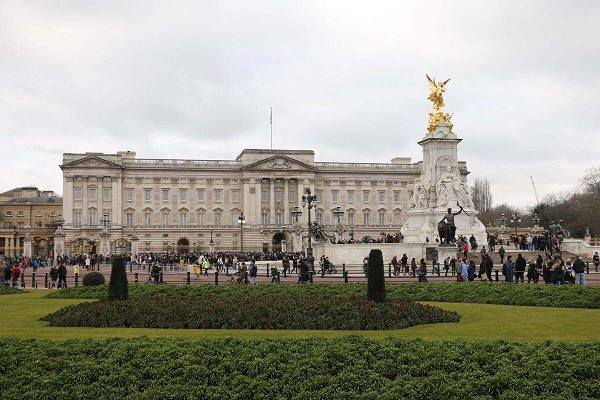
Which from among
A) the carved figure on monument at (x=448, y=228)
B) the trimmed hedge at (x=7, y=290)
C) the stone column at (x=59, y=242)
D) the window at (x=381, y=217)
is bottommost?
the trimmed hedge at (x=7, y=290)

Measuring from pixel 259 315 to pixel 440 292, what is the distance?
406 inches

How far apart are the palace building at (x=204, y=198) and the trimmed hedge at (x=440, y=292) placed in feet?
273

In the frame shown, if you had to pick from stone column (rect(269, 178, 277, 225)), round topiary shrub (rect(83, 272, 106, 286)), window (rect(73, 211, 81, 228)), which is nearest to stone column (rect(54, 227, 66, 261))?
window (rect(73, 211, 81, 228))

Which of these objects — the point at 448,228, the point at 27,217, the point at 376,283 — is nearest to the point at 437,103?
the point at 448,228

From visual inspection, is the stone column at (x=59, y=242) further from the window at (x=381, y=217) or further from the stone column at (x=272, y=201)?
the window at (x=381, y=217)

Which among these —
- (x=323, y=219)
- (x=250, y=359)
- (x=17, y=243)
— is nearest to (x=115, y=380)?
(x=250, y=359)

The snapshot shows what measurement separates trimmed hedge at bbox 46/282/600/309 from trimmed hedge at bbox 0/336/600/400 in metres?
9.76

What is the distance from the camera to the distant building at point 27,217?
125750mm

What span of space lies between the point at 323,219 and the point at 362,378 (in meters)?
109

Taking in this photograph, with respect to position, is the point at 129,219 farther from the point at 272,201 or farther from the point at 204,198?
the point at 272,201

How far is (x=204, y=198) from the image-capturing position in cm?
11894

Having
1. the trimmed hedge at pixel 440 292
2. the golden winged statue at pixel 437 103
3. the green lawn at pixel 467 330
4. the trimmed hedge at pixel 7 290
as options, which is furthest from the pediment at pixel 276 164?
the green lawn at pixel 467 330

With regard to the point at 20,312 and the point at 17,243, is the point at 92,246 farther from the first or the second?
the point at 20,312

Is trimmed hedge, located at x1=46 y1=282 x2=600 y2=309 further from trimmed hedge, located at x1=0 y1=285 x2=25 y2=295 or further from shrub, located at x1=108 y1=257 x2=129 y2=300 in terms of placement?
shrub, located at x1=108 y1=257 x2=129 y2=300
